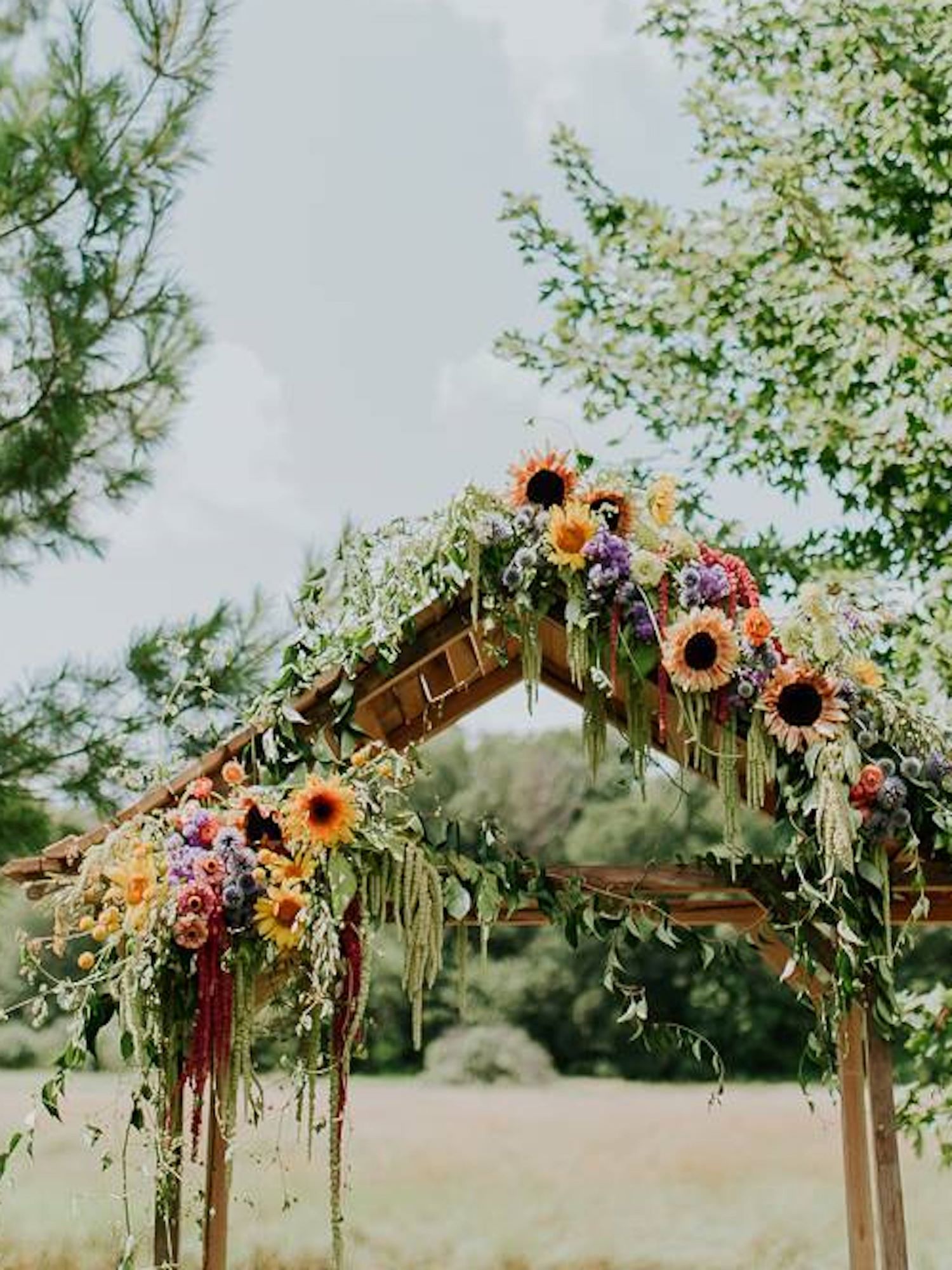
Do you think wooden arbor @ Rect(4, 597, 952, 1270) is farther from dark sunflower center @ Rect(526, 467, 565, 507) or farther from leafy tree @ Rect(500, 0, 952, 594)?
leafy tree @ Rect(500, 0, 952, 594)

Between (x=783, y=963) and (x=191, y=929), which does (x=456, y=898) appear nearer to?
(x=191, y=929)

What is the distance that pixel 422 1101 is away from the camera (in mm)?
14992

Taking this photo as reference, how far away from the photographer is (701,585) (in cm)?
475

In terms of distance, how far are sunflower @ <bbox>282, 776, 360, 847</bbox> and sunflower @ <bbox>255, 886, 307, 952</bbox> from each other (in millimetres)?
156

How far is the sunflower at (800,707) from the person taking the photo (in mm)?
4676

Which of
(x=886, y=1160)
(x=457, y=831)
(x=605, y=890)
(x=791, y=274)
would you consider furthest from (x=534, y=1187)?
(x=457, y=831)

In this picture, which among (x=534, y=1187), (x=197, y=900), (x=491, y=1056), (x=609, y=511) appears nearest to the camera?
(x=197, y=900)

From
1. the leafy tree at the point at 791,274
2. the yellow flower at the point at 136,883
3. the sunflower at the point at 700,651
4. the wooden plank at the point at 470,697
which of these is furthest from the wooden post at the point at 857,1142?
the leafy tree at the point at 791,274

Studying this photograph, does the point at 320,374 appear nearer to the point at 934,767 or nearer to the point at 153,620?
the point at 153,620

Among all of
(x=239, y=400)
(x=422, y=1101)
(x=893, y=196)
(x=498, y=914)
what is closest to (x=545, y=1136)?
(x=422, y=1101)

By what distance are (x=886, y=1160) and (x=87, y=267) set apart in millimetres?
6293

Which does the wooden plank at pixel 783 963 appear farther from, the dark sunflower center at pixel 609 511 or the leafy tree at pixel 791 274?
the leafy tree at pixel 791 274

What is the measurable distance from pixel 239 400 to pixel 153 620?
1897 cm

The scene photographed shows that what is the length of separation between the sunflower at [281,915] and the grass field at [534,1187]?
23.5 ft
